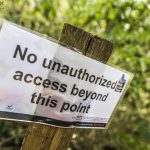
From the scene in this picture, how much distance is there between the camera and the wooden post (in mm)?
1825

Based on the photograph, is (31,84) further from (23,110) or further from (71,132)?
(71,132)

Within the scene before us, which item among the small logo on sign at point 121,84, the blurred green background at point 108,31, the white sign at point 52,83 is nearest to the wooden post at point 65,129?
the white sign at point 52,83

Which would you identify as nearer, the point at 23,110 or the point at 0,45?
the point at 0,45

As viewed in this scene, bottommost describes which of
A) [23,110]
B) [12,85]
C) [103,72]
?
[23,110]

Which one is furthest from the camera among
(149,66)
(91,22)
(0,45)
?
(149,66)

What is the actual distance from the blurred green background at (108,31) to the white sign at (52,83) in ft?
4.45

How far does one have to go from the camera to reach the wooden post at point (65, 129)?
1825 mm

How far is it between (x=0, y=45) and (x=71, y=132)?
76cm

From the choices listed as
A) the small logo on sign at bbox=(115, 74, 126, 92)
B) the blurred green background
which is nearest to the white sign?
the small logo on sign at bbox=(115, 74, 126, 92)

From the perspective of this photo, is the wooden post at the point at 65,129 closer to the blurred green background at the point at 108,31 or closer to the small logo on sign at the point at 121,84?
the small logo on sign at the point at 121,84

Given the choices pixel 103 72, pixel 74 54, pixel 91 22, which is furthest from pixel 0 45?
pixel 91 22

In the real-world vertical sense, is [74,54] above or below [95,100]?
above

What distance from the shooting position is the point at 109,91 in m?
2.08

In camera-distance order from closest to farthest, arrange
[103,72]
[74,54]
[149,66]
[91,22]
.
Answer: [74,54]
[103,72]
[91,22]
[149,66]
